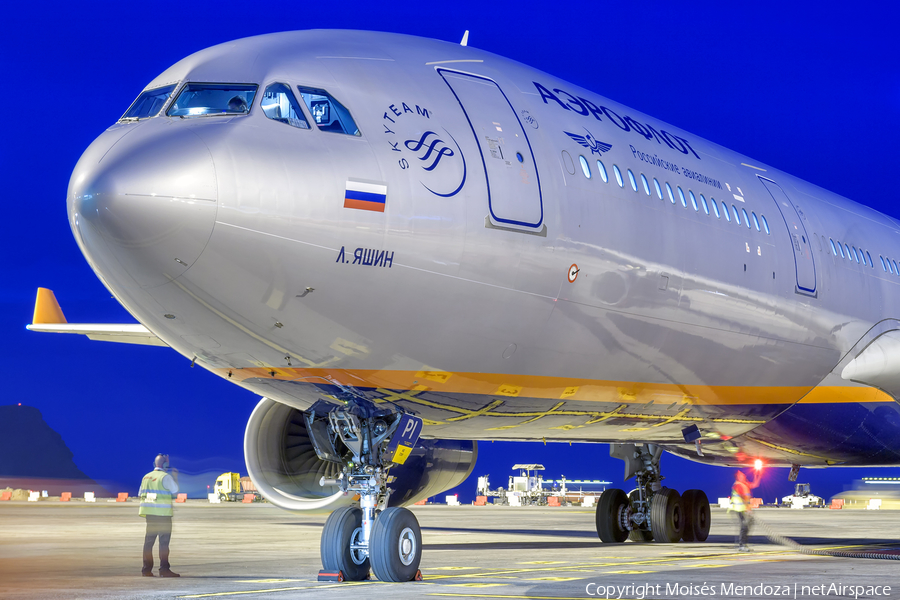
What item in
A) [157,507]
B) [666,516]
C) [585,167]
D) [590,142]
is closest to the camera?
[585,167]

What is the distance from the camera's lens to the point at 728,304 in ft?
34.5

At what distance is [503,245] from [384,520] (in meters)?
2.21

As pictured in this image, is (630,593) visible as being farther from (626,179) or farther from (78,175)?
(78,175)

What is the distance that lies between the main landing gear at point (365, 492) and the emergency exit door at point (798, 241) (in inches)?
218

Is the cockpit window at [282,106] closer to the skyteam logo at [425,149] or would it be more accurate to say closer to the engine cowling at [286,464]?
the skyteam logo at [425,149]

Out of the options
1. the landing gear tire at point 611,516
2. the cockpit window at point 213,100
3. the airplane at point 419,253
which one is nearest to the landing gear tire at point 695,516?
the landing gear tire at point 611,516

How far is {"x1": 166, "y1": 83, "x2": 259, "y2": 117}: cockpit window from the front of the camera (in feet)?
24.2

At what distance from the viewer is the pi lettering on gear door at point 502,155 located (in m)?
7.98

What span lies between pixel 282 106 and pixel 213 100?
1.69ft

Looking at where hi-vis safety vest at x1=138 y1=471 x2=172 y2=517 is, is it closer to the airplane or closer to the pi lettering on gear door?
the airplane

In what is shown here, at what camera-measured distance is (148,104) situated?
7.88m

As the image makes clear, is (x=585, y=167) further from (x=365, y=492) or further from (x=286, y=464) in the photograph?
(x=286, y=464)

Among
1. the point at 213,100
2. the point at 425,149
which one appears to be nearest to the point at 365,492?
the point at 425,149

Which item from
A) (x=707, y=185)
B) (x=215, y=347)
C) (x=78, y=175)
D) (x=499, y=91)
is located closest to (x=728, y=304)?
(x=707, y=185)
